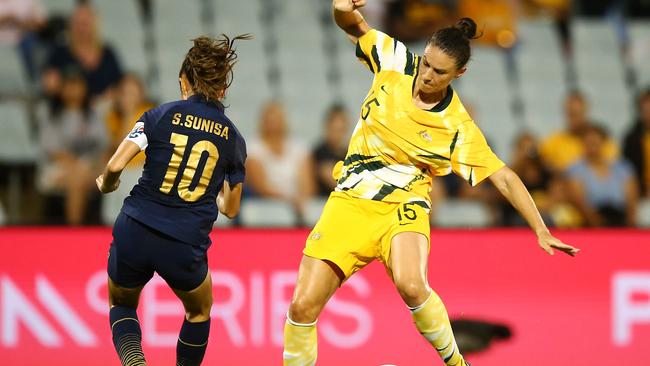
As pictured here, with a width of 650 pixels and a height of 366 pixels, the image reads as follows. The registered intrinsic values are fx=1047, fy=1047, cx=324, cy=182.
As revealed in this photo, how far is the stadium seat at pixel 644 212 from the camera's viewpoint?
955 cm

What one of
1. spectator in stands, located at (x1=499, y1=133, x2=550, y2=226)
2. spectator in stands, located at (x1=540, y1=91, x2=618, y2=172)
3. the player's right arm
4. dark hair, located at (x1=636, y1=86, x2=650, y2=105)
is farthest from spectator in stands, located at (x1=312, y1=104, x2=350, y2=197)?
the player's right arm

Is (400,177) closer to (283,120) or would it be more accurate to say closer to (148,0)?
(283,120)

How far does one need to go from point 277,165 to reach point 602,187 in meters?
2.92

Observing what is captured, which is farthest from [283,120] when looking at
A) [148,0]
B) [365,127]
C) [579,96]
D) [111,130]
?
[365,127]

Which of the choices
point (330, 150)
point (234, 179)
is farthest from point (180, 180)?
point (330, 150)

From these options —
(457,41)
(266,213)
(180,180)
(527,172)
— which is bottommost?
(266,213)

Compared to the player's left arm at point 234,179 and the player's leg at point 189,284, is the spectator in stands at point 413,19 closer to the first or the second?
the player's left arm at point 234,179

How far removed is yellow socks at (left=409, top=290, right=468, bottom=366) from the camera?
500 cm

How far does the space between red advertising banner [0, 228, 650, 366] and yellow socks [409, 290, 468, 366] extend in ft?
5.54

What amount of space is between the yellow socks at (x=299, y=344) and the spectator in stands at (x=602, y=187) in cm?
480

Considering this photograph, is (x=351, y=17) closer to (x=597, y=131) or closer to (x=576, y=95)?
(x=597, y=131)

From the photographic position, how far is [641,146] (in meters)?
9.80

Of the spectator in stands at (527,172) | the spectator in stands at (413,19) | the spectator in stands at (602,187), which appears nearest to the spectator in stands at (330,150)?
the spectator in stands at (527,172)

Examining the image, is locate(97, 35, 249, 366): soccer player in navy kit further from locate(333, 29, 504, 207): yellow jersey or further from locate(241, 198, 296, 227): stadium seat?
locate(241, 198, 296, 227): stadium seat
